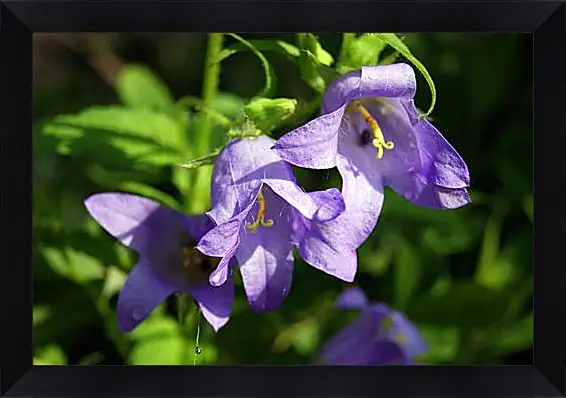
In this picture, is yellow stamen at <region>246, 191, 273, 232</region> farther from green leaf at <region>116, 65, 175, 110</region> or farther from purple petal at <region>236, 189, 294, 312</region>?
green leaf at <region>116, 65, 175, 110</region>

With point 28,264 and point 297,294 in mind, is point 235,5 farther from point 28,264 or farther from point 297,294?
point 297,294

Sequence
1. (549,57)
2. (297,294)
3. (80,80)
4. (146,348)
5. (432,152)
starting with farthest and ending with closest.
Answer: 1. (80,80)
2. (297,294)
3. (146,348)
4. (549,57)
5. (432,152)

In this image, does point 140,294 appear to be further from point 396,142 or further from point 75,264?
point 75,264

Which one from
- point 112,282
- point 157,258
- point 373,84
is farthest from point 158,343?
point 373,84

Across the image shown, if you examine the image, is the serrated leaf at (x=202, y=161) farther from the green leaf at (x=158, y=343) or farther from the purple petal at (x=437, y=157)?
the green leaf at (x=158, y=343)

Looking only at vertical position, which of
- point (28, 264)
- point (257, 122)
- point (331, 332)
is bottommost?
point (331, 332)

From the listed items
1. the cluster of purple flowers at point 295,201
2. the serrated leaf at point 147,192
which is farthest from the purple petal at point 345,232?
the serrated leaf at point 147,192

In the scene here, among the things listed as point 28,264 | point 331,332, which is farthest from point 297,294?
point 28,264
